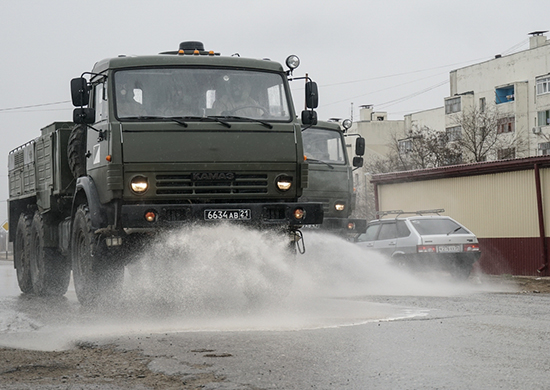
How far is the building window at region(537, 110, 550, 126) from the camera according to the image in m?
64.2

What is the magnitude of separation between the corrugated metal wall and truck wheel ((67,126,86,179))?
15089 millimetres

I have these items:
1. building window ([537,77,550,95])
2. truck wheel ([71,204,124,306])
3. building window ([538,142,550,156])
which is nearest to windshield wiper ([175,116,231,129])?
truck wheel ([71,204,124,306])

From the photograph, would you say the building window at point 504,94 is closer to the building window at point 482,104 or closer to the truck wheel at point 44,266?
the building window at point 482,104

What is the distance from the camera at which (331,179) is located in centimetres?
1786

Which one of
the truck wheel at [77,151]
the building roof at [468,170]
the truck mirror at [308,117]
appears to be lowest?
the truck wheel at [77,151]


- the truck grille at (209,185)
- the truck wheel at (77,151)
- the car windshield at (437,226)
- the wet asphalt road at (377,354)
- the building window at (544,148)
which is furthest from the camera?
the building window at (544,148)

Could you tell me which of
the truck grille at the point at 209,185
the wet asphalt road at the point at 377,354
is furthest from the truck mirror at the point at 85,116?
the wet asphalt road at the point at 377,354

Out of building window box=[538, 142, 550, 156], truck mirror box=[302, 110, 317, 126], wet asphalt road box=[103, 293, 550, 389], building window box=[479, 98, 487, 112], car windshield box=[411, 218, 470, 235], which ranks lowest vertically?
wet asphalt road box=[103, 293, 550, 389]

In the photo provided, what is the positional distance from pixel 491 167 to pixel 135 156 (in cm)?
1717

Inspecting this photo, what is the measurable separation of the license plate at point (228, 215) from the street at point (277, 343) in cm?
79

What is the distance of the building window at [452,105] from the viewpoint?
74688mm

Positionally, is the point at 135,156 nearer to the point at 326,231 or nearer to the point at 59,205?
the point at 59,205

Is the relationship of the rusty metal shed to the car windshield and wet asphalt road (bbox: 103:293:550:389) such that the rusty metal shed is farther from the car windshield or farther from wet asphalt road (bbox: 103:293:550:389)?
wet asphalt road (bbox: 103:293:550:389)

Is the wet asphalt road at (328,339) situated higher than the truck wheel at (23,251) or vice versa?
the truck wheel at (23,251)
